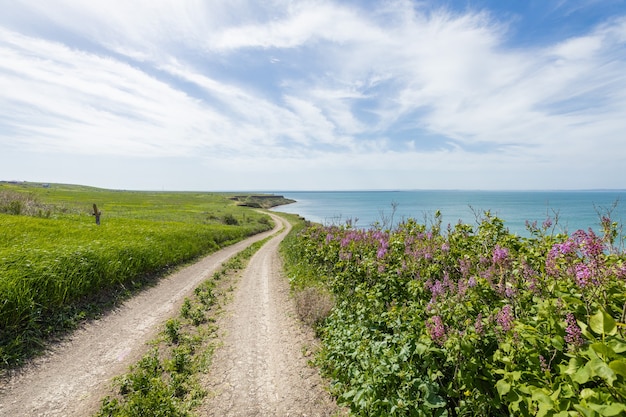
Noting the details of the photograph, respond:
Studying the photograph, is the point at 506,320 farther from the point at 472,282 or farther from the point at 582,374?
the point at 472,282

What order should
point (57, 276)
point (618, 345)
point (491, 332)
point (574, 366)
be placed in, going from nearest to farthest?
point (618, 345) < point (574, 366) < point (491, 332) < point (57, 276)

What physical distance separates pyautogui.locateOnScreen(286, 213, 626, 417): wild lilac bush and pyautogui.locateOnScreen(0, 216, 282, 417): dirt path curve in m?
5.04

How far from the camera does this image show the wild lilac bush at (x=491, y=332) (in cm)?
276

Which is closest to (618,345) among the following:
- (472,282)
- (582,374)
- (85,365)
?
(582,374)

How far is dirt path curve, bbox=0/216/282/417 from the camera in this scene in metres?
5.89

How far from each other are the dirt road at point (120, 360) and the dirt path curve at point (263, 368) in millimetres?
25

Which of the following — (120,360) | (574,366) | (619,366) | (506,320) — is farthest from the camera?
(120,360)

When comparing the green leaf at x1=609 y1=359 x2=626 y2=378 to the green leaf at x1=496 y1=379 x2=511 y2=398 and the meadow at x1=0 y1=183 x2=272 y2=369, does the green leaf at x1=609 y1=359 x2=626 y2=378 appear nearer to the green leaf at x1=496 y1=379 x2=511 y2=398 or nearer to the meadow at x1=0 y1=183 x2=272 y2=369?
the green leaf at x1=496 y1=379 x2=511 y2=398

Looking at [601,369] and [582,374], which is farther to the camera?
[582,374]

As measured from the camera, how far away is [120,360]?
7.68 m

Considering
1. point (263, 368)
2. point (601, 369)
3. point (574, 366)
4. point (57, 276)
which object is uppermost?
point (601, 369)

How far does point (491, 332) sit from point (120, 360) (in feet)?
27.7

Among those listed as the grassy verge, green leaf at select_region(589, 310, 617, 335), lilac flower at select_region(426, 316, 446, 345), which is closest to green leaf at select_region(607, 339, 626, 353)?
green leaf at select_region(589, 310, 617, 335)

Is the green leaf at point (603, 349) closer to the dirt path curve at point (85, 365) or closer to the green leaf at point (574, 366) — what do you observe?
the green leaf at point (574, 366)
